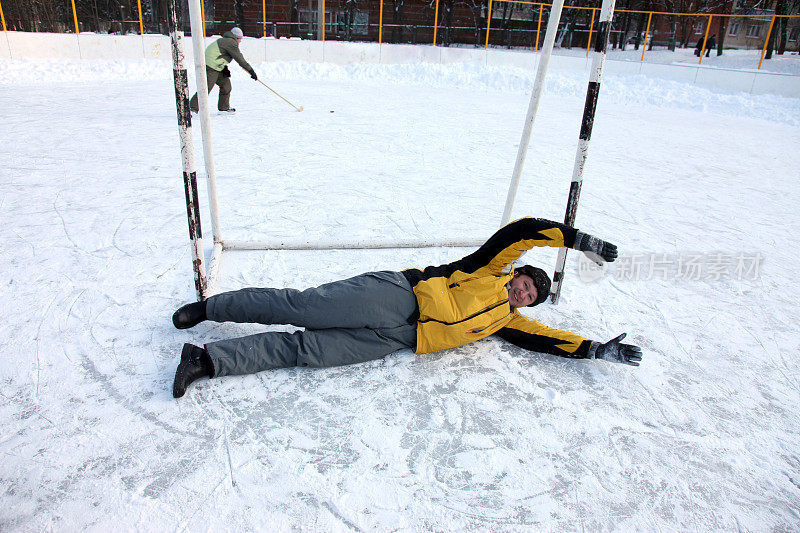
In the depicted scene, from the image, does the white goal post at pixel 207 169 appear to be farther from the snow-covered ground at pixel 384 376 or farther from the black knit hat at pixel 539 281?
the black knit hat at pixel 539 281

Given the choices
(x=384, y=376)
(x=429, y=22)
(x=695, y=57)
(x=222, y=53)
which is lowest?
(x=384, y=376)

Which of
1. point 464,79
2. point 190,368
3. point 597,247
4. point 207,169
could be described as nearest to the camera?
point 190,368

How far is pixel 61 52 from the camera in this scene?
1180cm

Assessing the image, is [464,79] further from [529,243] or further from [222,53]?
[529,243]

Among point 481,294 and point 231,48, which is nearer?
point 481,294

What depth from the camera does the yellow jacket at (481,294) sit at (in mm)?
2240

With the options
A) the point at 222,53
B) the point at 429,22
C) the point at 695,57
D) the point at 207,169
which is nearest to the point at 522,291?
the point at 207,169

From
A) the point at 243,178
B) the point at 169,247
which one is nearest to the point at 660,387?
the point at 169,247

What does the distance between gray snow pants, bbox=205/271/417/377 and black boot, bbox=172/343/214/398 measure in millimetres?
60

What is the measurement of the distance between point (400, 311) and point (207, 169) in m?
1.46

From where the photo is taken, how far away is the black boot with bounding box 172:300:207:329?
2.35 m

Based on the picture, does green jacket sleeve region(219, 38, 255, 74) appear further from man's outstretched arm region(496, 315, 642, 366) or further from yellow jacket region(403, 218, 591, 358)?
man's outstretched arm region(496, 315, 642, 366)

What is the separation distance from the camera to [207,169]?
286cm

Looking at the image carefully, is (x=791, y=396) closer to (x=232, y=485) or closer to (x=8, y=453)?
(x=232, y=485)
